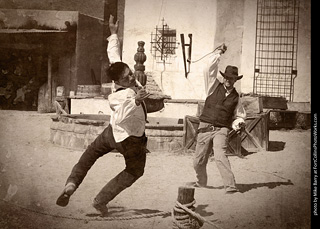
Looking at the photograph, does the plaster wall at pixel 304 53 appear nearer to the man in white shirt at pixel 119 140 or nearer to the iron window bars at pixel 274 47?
the iron window bars at pixel 274 47

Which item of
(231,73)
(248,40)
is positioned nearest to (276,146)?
(231,73)

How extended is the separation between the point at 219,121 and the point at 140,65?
0.86 m

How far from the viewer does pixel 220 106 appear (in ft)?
12.7

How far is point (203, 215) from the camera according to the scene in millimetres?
3641

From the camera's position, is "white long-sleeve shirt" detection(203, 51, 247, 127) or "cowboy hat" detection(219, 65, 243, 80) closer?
"white long-sleeve shirt" detection(203, 51, 247, 127)

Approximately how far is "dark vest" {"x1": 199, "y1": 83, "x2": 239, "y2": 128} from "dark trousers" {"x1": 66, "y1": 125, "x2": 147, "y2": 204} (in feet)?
2.29

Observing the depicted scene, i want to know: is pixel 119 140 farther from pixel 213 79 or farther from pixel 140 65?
pixel 213 79

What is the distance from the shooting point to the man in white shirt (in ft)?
11.5

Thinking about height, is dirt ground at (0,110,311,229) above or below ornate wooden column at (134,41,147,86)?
below

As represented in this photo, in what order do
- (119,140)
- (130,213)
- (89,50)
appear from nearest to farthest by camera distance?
(119,140)
(130,213)
(89,50)

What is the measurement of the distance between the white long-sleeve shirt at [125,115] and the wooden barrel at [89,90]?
1.15 meters

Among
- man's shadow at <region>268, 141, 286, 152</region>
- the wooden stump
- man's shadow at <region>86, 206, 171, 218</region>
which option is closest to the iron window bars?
man's shadow at <region>268, 141, 286, 152</region>

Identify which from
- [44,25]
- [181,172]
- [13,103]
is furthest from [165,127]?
[44,25]

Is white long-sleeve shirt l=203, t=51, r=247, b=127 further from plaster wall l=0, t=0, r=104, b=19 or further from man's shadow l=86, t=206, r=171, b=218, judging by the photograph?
plaster wall l=0, t=0, r=104, b=19
